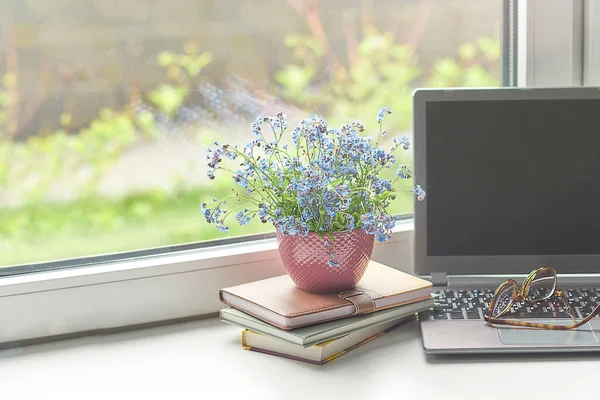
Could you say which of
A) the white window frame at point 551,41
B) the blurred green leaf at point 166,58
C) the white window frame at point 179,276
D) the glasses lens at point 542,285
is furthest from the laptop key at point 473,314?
the blurred green leaf at point 166,58

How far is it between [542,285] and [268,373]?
514mm

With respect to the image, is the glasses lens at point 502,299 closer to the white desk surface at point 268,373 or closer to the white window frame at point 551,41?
the white desk surface at point 268,373

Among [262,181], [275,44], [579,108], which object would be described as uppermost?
[275,44]

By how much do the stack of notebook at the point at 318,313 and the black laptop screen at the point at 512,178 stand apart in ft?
0.55

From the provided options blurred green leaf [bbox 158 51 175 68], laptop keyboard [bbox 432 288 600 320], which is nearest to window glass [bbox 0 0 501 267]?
blurred green leaf [bbox 158 51 175 68]

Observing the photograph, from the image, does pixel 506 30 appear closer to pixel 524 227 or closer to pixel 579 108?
pixel 579 108

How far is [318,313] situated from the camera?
1098 millimetres

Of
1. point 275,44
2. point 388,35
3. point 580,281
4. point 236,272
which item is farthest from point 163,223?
point 580,281

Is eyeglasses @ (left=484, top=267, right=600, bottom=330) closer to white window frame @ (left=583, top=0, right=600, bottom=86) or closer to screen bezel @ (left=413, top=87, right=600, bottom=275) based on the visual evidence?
screen bezel @ (left=413, top=87, right=600, bottom=275)

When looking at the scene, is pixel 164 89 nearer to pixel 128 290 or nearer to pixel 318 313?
pixel 128 290

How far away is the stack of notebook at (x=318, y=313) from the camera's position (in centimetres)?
108

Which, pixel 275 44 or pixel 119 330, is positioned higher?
pixel 275 44

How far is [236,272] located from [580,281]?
618 millimetres

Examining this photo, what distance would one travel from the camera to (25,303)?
120 centimetres
